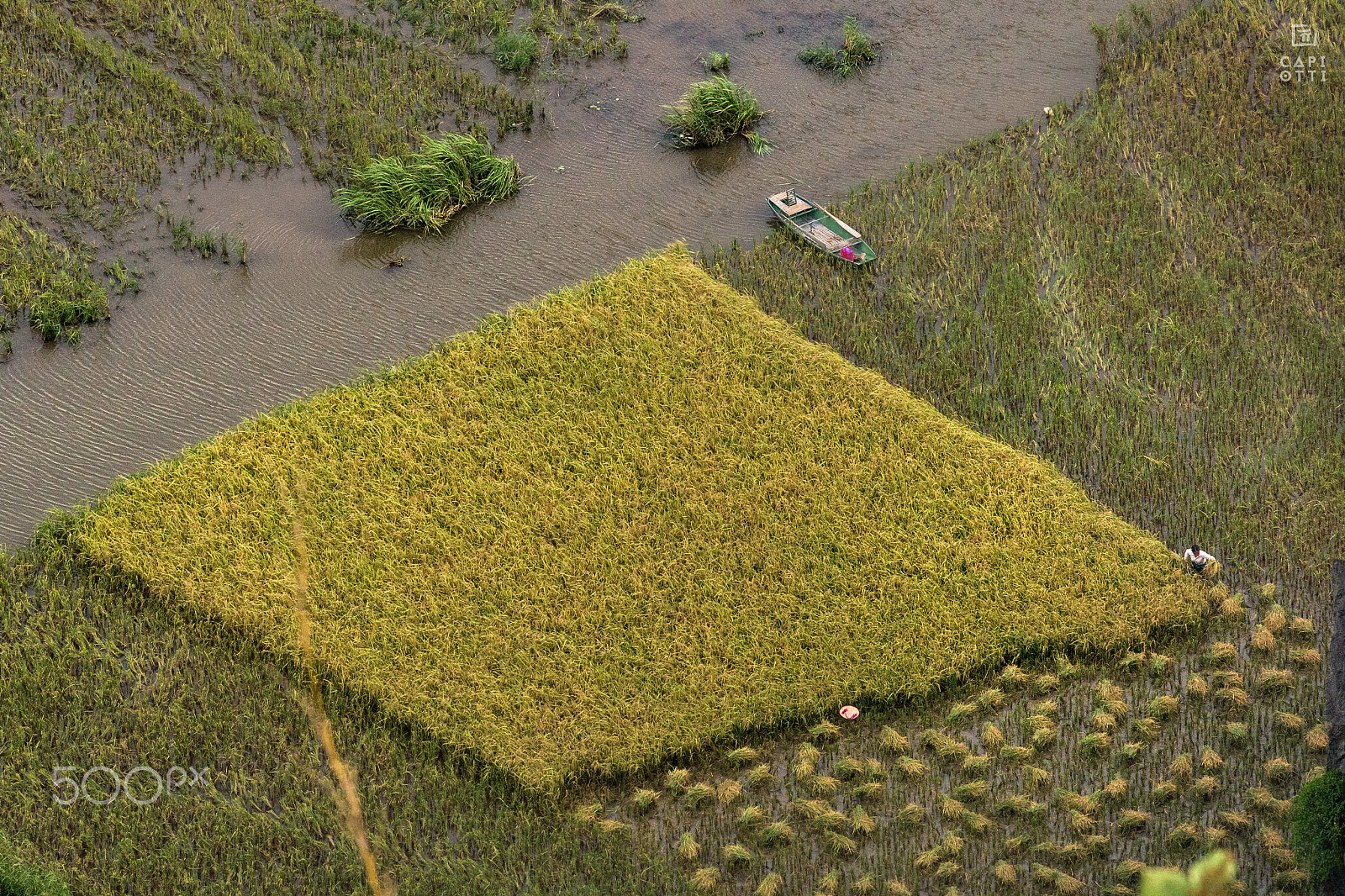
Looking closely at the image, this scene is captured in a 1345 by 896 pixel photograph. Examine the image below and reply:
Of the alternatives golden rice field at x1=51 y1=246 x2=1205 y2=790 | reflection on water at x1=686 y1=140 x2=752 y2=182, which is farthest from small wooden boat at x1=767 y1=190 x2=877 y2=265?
golden rice field at x1=51 y1=246 x2=1205 y2=790

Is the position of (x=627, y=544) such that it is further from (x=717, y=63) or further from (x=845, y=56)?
(x=845, y=56)

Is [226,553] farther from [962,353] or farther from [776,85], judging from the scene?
[776,85]

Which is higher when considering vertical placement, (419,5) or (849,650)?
(419,5)

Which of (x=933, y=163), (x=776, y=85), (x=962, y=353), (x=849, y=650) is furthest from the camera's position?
(x=776, y=85)

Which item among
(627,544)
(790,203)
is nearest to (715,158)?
(790,203)

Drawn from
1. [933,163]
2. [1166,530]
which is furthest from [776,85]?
[1166,530]

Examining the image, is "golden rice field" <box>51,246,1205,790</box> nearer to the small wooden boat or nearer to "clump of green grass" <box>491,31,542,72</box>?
the small wooden boat

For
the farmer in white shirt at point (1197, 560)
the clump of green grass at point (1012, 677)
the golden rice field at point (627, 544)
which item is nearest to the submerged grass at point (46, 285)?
the golden rice field at point (627, 544)
